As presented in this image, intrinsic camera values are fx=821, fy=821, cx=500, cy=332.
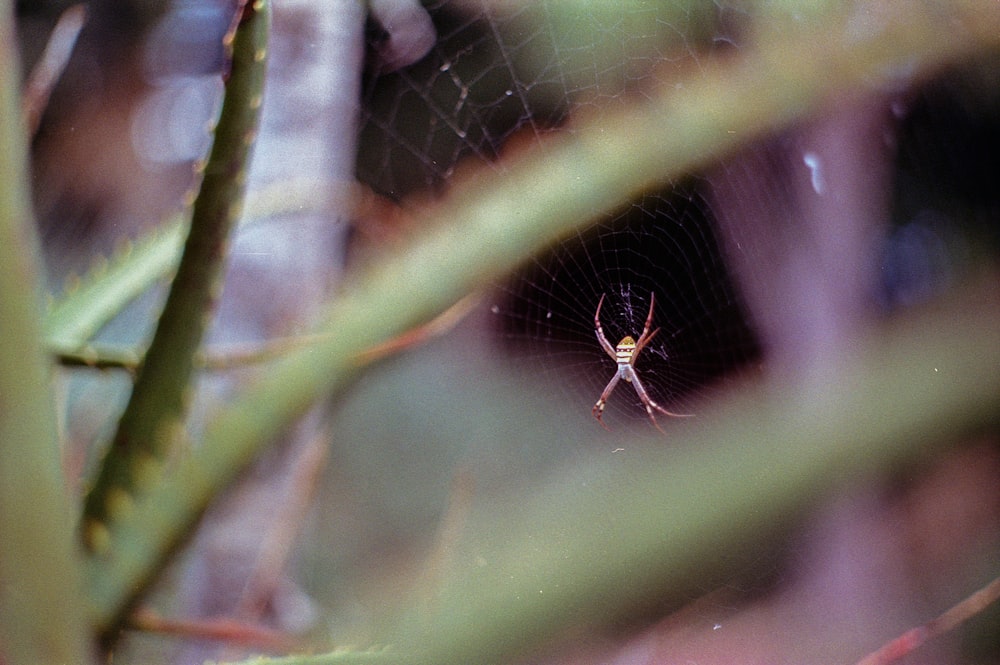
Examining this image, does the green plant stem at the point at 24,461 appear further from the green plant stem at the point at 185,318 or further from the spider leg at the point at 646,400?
the spider leg at the point at 646,400

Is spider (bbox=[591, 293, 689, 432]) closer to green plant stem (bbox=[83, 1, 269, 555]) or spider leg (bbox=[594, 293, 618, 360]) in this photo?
spider leg (bbox=[594, 293, 618, 360])

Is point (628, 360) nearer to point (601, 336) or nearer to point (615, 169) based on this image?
point (601, 336)

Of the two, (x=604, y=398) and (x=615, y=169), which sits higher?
(x=615, y=169)

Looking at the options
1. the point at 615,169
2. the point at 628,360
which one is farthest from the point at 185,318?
the point at 628,360

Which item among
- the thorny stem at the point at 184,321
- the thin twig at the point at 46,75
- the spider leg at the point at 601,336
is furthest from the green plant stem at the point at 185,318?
the spider leg at the point at 601,336

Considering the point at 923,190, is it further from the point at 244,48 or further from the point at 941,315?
the point at 244,48

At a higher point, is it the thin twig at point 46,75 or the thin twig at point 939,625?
the thin twig at point 46,75

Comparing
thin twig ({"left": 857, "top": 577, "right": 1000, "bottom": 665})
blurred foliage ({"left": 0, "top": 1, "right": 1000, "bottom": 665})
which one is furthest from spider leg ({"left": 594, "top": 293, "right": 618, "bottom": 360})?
thin twig ({"left": 857, "top": 577, "right": 1000, "bottom": 665})
